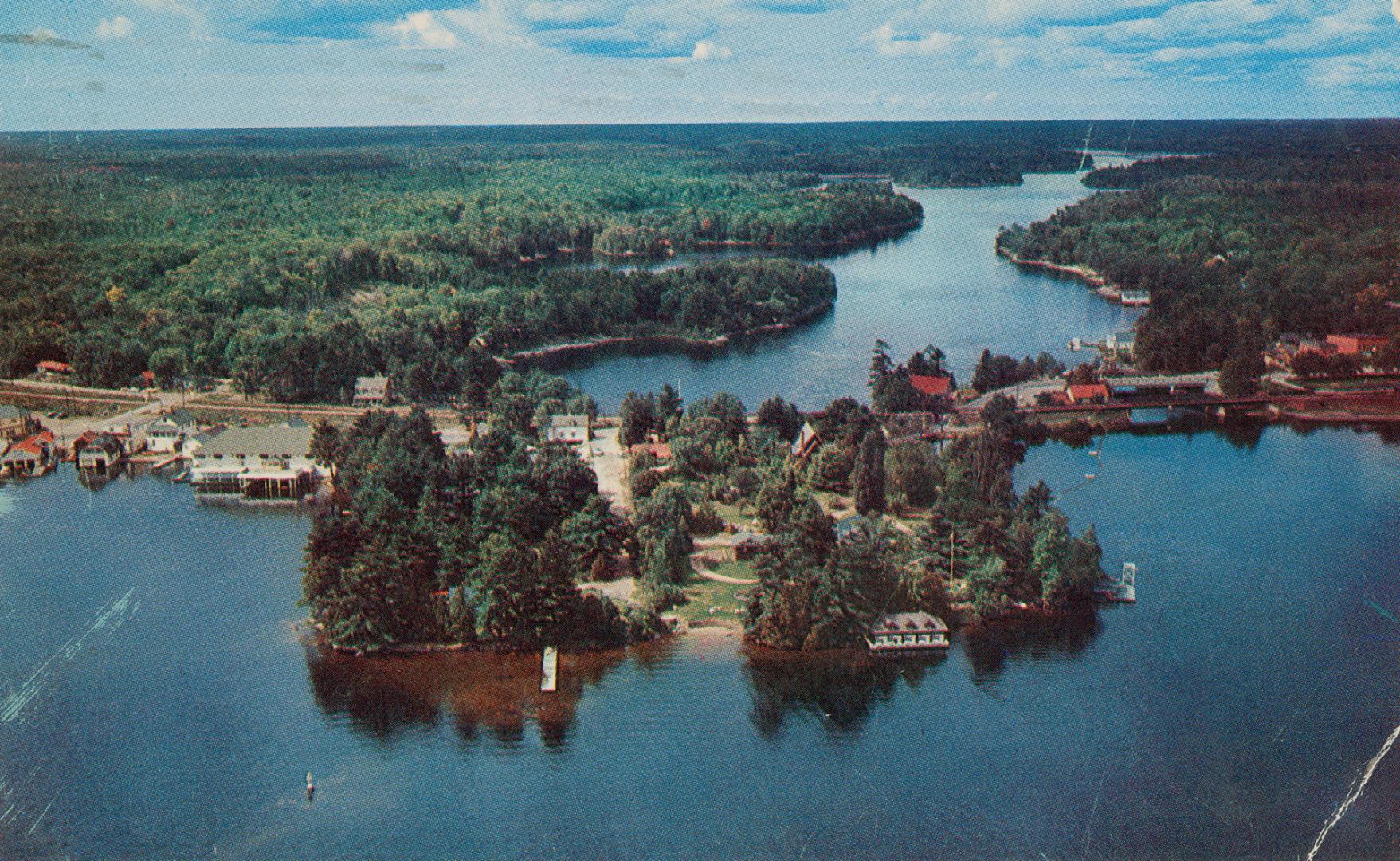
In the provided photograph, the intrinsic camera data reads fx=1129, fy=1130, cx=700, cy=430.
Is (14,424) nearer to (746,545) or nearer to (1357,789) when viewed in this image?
(746,545)

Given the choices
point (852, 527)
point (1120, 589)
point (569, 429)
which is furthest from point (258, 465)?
point (1120, 589)

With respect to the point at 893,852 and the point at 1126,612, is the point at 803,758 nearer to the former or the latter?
the point at 893,852

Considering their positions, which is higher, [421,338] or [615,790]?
[421,338]

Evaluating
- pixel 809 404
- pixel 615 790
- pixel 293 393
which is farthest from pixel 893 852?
pixel 293 393

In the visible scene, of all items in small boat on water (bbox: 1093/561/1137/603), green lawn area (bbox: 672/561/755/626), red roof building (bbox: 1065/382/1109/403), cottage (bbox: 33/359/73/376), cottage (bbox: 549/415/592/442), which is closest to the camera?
green lawn area (bbox: 672/561/755/626)

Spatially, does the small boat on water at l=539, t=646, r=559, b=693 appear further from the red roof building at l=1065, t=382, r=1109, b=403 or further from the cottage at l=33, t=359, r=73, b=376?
the cottage at l=33, t=359, r=73, b=376

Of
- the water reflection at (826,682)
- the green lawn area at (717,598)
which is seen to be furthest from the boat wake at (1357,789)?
the green lawn area at (717,598)

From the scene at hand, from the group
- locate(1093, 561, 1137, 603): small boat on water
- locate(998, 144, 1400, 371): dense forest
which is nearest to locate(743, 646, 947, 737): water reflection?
locate(1093, 561, 1137, 603): small boat on water
